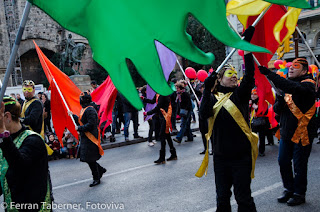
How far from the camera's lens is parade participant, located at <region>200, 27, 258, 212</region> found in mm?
3260

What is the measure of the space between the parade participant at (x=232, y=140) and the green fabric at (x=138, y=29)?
1.65 m

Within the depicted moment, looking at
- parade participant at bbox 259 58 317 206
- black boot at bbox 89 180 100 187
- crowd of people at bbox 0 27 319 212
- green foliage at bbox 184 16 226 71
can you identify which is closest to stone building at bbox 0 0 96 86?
green foliage at bbox 184 16 226 71

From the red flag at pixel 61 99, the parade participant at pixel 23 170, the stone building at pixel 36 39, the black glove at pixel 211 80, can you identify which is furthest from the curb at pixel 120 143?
the stone building at pixel 36 39

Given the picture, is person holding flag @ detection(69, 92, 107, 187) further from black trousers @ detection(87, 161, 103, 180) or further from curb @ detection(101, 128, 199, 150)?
curb @ detection(101, 128, 199, 150)

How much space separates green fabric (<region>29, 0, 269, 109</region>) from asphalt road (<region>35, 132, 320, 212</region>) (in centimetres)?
332

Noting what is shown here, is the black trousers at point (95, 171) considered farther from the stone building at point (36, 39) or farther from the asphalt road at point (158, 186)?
the stone building at point (36, 39)

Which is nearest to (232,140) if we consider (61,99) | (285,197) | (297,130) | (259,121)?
(297,130)

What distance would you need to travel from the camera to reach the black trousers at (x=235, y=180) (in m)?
3.25

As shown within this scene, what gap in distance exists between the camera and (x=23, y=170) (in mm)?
2533

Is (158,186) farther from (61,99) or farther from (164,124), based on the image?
(61,99)

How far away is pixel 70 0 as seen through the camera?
1646 millimetres

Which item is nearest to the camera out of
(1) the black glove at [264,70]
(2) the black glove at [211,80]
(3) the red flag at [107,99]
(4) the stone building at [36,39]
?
(2) the black glove at [211,80]

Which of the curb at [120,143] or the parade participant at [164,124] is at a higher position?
the parade participant at [164,124]

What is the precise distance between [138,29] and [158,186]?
4.46m
